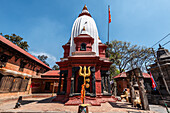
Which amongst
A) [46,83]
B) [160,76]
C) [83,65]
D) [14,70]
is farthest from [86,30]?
[46,83]

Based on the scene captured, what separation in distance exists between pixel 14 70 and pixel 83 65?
12.0 meters

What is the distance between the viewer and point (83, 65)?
10.0 meters

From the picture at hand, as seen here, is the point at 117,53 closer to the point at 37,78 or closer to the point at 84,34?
the point at 84,34

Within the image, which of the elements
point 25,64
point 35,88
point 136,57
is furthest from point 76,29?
point 136,57

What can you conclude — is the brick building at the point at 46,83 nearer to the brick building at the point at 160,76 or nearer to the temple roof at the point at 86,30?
the temple roof at the point at 86,30

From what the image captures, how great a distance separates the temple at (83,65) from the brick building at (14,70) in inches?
304

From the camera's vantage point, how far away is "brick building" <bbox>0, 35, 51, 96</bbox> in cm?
1180

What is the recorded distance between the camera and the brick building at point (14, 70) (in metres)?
11.8

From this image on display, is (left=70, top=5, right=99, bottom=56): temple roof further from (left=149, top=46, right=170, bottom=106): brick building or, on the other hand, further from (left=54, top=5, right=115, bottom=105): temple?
(left=149, top=46, right=170, bottom=106): brick building

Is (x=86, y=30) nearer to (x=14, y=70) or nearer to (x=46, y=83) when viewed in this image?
(x=14, y=70)

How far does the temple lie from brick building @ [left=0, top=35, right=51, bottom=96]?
25.3 ft

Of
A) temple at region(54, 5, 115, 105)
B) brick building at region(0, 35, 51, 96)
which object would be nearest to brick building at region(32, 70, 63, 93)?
brick building at region(0, 35, 51, 96)

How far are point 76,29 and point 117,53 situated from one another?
43.2 ft

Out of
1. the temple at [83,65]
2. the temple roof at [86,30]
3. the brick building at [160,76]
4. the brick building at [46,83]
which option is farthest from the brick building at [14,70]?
the brick building at [160,76]
